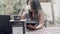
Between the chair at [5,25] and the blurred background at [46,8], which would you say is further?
the blurred background at [46,8]

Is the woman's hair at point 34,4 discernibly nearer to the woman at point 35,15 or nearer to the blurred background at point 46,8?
the woman at point 35,15

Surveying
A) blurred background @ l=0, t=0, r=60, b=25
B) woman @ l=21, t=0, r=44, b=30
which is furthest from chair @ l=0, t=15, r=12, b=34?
blurred background @ l=0, t=0, r=60, b=25

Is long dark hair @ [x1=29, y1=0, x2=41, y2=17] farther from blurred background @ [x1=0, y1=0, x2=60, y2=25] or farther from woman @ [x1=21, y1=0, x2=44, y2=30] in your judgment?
blurred background @ [x1=0, y1=0, x2=60, y2=25]

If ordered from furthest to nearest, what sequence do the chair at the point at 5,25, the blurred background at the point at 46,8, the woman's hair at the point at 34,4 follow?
1. the blurred background at the point at 46,8
2. the woman's hair at the point at 34,4
3. the chair at the point at 5,25

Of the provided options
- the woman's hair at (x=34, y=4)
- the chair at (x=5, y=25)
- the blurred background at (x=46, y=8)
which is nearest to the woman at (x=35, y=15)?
the woman's hair at (x=34, y=4)

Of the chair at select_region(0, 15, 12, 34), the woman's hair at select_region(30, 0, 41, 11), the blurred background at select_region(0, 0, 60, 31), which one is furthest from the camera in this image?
the blurred background at select_region(0, 0, 60, 31)

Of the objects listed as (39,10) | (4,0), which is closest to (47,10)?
(39,10)

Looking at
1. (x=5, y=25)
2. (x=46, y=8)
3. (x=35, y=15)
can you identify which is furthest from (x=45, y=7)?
(x=5, y=25)

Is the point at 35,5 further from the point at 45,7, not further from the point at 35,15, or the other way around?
the point at 45,7

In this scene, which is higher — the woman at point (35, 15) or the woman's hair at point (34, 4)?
the woman's hair at point (34, 4)

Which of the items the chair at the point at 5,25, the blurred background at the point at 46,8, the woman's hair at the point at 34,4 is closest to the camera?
the chair at the point at 5,25

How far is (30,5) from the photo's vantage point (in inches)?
96.8

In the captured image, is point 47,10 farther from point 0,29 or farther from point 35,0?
point 0,29

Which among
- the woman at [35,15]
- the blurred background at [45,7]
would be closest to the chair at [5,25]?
the woman at [35,15]
